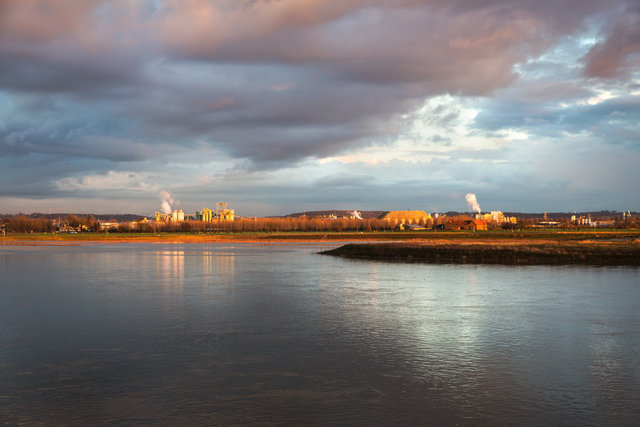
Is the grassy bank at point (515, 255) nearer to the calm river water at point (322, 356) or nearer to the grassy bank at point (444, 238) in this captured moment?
the grassy bank at point (444, 238)

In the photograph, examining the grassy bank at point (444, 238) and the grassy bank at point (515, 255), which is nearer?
the grassy bank at point (515, 255)

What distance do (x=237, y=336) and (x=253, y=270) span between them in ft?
60.8

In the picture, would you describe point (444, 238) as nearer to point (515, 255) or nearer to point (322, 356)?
point (515, 255)

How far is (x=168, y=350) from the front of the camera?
11.5 meters

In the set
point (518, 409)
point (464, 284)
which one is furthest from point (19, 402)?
point (464, 284)

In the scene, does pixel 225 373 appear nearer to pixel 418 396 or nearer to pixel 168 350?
pixel 168 350

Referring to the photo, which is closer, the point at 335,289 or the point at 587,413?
the point at 587,413

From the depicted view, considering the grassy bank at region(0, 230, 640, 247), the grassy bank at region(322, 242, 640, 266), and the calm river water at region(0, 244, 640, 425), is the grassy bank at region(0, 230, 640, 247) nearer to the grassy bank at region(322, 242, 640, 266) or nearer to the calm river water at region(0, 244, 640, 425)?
the grassy bank at region(322, 242, 640, 266)

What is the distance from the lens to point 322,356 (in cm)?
1093

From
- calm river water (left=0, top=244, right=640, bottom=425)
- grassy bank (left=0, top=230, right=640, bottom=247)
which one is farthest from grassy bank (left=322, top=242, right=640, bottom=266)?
calm river water (left=0, top=244, right=640, bottom=425)

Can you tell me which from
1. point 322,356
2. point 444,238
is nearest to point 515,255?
point 322,356

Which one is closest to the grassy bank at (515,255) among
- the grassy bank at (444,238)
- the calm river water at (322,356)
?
the grassy bank at (444,238)

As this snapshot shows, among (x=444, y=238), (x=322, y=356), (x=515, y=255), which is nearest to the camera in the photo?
(x=322, y=356)

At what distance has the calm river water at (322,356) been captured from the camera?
7781mm
